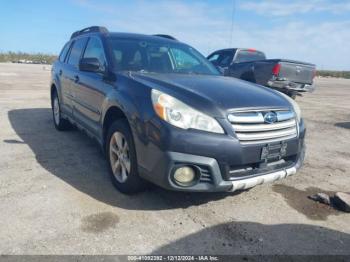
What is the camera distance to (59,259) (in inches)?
102

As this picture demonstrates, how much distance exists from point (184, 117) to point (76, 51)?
3319mm

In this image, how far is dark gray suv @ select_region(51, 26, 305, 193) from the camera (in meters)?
3.02

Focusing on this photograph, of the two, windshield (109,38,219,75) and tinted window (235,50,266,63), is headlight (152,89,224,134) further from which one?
tinted window (235,50,266,63)

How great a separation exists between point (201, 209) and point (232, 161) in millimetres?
693

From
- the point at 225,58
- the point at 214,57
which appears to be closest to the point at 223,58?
the point at 225,58

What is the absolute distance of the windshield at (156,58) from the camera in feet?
13.8

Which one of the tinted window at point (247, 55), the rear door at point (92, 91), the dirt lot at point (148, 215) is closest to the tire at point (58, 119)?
the rear door at point (92, 91)

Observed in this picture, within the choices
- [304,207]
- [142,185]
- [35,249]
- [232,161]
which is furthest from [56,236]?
[304,207]

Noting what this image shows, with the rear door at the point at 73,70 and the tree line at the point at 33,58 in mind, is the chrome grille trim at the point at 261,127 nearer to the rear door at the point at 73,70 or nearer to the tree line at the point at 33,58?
the rear door at the point at 73,70

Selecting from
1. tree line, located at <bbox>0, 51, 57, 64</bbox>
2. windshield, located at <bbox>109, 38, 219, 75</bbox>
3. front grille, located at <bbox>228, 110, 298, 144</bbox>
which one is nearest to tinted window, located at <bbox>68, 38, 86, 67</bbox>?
windshield, located at <bbox>109, 38, 219, 75</bbox>

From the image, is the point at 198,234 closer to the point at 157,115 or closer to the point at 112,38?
the point at 157,115

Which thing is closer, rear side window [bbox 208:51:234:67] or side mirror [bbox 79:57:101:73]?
side mirror [bbox 79:57:101:73]

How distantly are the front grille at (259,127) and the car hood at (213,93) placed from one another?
79 millimetres

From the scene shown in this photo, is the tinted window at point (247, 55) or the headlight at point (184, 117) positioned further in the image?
the tinted window at point (247, 55)
